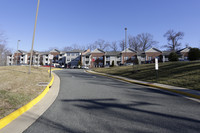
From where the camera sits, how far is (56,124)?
10.4ft

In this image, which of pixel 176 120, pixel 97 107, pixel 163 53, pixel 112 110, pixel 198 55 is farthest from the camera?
pixel 163 53

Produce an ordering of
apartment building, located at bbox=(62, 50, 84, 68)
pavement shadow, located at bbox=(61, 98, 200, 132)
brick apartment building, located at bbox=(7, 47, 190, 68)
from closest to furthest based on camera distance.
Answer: pavement shadow, located at bbox=(61, 98, 200, 132)
brick apartment building, located at bbox=(7, 47, 190, 68)
apartment building, located at bbox=(62, 50, 84, 68)

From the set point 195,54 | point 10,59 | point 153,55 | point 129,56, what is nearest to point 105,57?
point 129,56

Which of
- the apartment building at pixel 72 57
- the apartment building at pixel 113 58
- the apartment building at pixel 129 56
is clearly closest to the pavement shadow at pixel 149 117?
the apartment building at pixel 129 56

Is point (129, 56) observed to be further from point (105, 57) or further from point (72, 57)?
point (72, 57)

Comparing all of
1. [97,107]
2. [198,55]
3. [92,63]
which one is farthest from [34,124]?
[92,63]

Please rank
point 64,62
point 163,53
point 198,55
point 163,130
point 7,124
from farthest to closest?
point 64,62 < point 163,53 < point 198,55 < point 7,124 < point 163,130

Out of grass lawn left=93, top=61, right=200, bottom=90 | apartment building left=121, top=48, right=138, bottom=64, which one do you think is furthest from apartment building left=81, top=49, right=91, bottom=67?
grass lawn left=93, top=61, right=200, bottom=90

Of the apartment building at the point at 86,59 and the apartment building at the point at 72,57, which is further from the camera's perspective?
the apartment building at the point at 72,57

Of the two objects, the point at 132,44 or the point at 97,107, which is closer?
the point at 97,107

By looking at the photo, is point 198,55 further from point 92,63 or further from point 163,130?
point 92,63

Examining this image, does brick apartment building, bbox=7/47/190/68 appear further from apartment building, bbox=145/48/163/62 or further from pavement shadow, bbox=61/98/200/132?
pavement shadow, bbox=61/98/200/132

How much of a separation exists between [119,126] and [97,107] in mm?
1555

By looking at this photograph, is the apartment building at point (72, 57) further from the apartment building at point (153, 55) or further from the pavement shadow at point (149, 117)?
the pavement shadow at point (149, 117)
